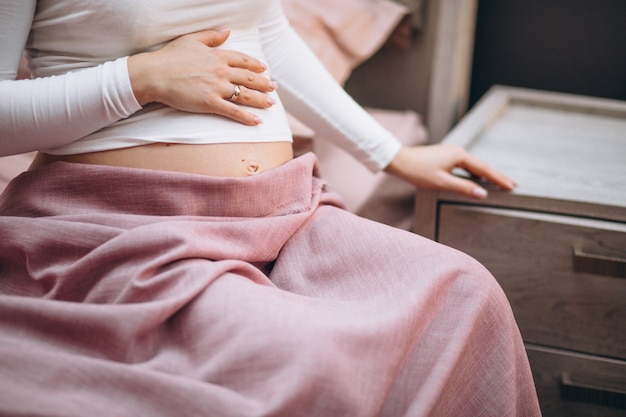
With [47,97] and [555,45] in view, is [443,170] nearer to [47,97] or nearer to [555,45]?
[47,97]

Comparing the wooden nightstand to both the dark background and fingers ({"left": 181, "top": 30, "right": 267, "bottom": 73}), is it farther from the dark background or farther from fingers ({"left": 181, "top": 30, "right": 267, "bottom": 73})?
the dark background

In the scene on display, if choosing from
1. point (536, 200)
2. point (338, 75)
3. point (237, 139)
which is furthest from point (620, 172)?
point (237, 139)

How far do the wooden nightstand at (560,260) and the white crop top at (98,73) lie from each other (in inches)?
13.9

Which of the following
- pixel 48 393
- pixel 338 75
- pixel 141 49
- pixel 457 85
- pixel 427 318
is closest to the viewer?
pixel 48 393

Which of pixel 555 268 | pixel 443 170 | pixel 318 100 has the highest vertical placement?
pixel 318 100

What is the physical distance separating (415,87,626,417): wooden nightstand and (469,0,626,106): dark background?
0.49 metres

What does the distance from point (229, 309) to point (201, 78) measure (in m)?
0.27

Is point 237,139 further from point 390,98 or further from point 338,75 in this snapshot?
point 390,98

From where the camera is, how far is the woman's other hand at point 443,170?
91cm

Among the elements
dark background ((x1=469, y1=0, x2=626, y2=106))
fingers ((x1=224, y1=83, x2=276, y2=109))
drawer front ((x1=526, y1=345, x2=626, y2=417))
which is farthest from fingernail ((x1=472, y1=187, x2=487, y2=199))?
dark background ((x1=469, y1=0, x2=626, y2=106))

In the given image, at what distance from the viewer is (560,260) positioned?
2.96 ft

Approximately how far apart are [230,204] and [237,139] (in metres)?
0.09

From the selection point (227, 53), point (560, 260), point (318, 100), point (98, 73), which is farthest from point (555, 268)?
point (98, 73)

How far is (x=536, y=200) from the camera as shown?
90cm
